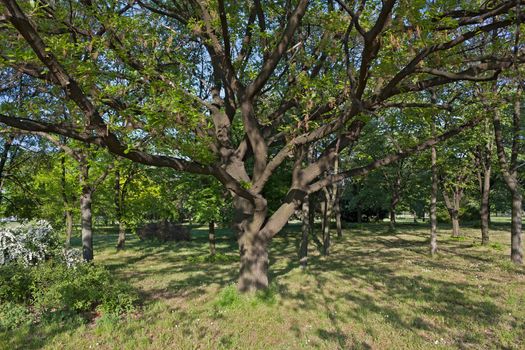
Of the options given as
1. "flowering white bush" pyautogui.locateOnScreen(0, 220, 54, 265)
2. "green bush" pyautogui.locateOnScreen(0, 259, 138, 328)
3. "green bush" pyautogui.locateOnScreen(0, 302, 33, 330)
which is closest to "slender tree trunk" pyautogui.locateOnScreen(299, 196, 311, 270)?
"green bush" pyautogui.locateOnScreen(0, 259, 138, 328)

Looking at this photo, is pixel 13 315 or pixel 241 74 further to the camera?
pixel 241 74

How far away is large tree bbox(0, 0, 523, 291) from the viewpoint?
19.0ft

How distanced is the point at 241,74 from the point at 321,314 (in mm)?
7210

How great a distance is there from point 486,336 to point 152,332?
593 cm

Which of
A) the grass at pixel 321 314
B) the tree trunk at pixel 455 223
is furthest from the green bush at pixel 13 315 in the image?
the tree trunk at pixel 455 223

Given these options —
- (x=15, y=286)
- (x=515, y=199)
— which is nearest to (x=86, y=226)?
(x=15, y=286)

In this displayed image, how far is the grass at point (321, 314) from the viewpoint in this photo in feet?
19.4

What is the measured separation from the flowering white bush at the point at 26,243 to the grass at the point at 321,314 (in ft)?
9.50

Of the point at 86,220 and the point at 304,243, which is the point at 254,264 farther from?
the point at 86,220

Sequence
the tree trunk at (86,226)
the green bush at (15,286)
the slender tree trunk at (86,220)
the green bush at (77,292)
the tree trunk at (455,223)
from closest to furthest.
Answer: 1. the green bush at (77,292)
2. the green bush at (15,286)
3. the slender tree trunk at (86,220)
4. the tree trunk at (86,226)
5. the tree trunk at (455,223)

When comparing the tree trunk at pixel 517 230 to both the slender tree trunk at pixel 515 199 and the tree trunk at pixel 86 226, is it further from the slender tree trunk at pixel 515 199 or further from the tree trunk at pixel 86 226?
the tree trunk at pixel 86 226

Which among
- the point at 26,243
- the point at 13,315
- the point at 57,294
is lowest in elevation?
the point at 13,315

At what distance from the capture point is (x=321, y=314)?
24.1ft

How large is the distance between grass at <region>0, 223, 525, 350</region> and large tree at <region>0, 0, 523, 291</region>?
5.61 feet
